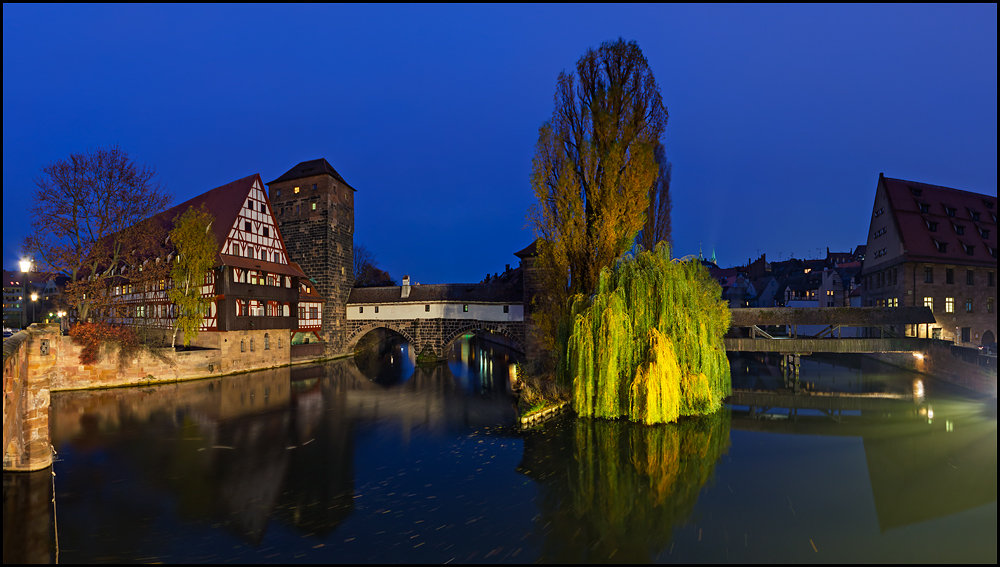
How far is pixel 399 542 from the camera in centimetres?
776

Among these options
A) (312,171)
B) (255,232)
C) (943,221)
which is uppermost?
(312,171)

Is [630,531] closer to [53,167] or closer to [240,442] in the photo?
[240,442]

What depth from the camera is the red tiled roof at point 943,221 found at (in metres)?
23.7

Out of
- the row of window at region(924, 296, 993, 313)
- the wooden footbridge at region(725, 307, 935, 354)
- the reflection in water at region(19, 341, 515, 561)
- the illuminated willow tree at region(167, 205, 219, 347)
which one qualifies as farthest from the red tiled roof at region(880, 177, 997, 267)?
the illuminated willow tree at region(167, 205, 219, 347)

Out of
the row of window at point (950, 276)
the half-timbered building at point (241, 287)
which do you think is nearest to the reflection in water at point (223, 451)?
the half-timbered building at point (241, 287)

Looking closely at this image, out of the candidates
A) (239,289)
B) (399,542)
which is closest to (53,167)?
(239,289)

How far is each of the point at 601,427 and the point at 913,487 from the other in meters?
6.85

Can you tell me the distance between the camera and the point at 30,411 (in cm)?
1033

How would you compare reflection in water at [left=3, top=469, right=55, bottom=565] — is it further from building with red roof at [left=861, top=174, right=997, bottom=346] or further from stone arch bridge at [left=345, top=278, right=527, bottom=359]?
building with red roof at [left=861, top=174, right=997, bottom=346]

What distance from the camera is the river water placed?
24.9 feet

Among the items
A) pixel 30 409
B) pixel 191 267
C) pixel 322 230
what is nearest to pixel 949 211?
pixel 322 230

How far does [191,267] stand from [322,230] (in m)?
8.90

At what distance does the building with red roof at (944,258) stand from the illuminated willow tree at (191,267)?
3511cm

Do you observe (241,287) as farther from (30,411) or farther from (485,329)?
(30,411)
